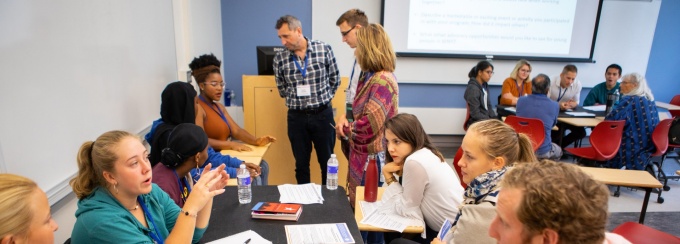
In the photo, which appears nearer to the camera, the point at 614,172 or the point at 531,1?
the point at 614,172

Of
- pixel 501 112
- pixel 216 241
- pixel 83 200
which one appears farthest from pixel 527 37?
pixel 83 200

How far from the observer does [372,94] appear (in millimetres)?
2291

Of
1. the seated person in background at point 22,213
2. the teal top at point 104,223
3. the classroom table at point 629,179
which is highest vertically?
the seated person in background at point 22,213

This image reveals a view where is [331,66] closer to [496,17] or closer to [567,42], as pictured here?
[496,17]

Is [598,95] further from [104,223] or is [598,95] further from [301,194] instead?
[104,223]

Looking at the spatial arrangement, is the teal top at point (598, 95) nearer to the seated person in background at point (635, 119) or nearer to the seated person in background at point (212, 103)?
the seated person in background at point (635, 119)

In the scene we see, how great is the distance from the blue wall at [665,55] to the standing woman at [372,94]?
529 centimetres

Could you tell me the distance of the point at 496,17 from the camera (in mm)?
5340

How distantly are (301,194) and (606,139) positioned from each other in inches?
140

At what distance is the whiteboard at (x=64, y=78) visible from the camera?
1.41 m

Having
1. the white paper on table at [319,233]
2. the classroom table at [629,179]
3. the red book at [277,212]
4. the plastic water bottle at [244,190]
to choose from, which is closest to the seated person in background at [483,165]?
the white paper on table at [319,233]

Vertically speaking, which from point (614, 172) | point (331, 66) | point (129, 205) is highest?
point (331, 66)

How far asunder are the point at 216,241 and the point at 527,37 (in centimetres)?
546

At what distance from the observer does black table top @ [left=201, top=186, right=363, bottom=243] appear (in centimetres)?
154
